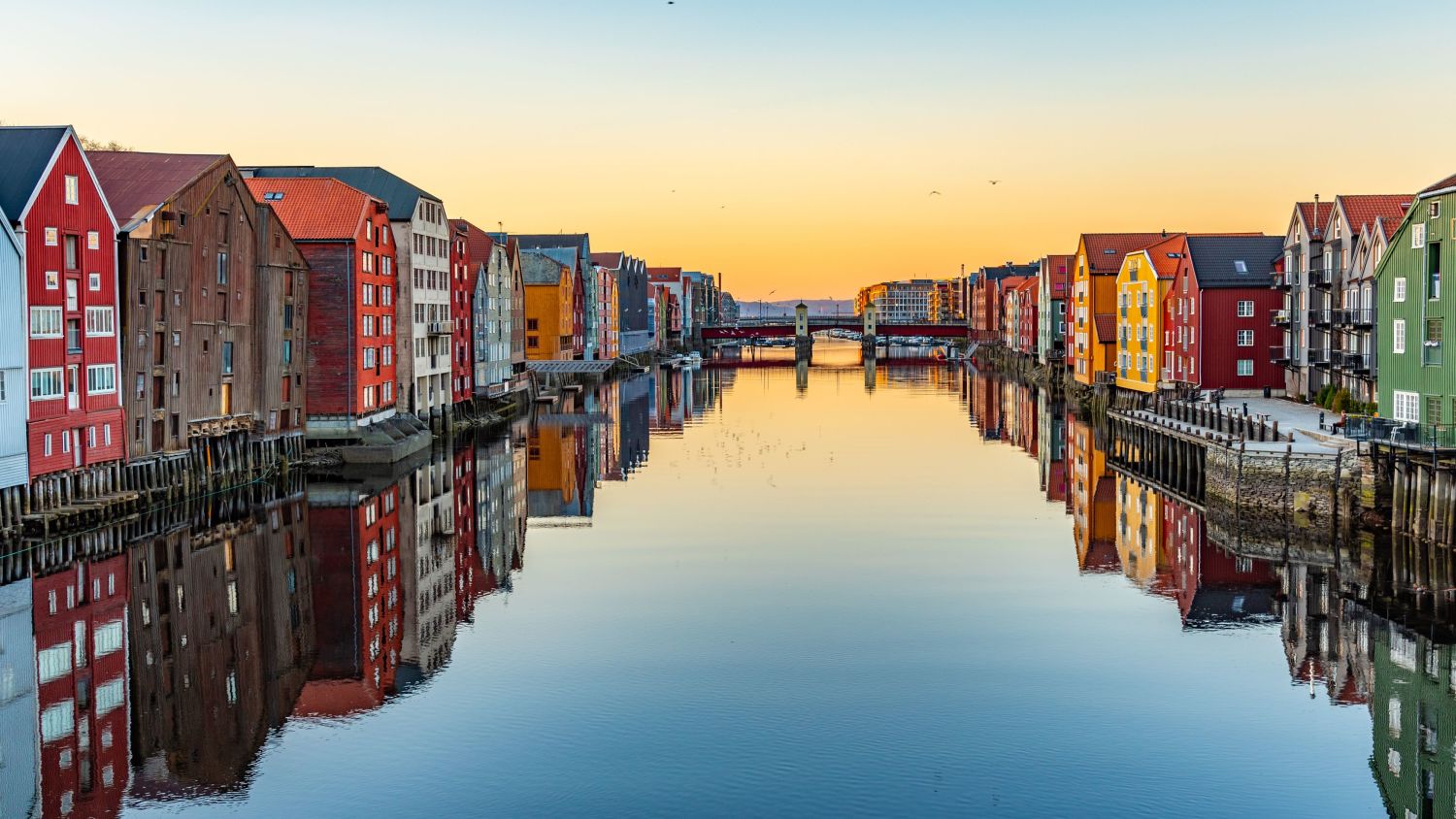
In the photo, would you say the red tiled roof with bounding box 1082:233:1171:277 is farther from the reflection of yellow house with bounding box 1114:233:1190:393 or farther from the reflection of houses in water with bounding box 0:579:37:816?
the reflection of houses in water with bounding box 0:579:37:816

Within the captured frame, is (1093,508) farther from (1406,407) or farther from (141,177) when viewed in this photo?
(141,177)

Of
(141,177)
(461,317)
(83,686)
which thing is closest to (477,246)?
(461,317)

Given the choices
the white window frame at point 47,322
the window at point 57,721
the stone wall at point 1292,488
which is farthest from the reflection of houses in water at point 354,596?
the stone wall at point 1292,488

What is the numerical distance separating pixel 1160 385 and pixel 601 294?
76.8 m

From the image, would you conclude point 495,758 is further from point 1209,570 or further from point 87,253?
point 87,253

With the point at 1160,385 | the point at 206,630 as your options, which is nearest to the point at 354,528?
the point at 206,630

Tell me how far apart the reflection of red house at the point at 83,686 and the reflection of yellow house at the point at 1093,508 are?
22923mm

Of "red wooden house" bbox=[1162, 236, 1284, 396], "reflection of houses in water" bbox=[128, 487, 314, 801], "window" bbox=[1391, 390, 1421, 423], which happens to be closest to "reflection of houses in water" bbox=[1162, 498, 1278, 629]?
"window" bbox=[1391, 390, 1421, 423]

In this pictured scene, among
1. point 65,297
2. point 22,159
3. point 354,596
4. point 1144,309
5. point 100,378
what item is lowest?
point 354,596

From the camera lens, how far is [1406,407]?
132 feet

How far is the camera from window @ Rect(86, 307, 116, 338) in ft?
137

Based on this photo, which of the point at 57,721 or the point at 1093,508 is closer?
the point at 57,721

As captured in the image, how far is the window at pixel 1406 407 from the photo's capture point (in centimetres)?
3956

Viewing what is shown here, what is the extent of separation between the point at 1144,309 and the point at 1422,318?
1446 inches
